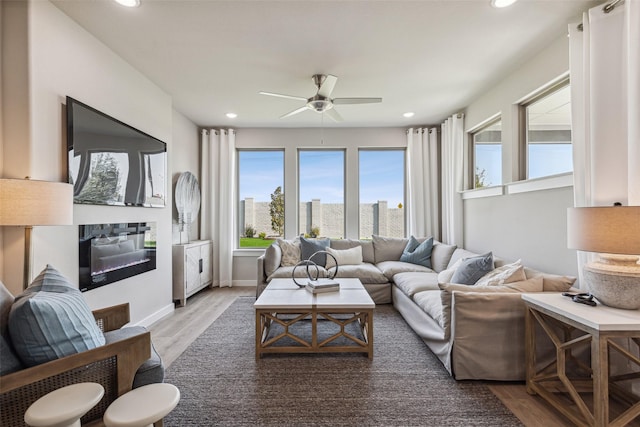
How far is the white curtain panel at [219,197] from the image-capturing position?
16.1ft

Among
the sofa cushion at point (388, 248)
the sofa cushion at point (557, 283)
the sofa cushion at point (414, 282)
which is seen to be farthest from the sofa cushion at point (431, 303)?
the sofa cushion at point (388, 248)

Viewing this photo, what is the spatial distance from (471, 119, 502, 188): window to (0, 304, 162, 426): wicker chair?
379 centimetres

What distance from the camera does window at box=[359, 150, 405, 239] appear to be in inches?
206

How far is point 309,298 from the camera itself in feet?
8.70

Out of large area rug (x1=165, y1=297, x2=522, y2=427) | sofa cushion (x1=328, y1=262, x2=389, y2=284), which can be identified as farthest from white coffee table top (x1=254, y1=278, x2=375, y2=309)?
sofa cushion (x1=328, y1=262, x2=389, y2=284)

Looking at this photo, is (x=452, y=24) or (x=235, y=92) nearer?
(x=452, y=24)

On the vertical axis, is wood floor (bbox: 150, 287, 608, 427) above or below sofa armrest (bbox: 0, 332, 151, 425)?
below

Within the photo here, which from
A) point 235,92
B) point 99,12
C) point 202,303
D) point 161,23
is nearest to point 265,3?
point 161,23

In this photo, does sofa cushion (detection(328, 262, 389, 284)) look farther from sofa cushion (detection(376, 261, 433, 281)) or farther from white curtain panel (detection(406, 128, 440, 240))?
white curtain panel (detection(406, 128, 440, 240))

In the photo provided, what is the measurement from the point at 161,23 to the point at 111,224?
171cm

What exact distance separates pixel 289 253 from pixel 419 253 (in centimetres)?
188

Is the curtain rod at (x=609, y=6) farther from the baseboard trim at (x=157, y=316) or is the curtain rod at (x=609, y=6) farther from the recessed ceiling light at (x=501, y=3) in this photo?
the baseboard trim at (x=157, y=316)

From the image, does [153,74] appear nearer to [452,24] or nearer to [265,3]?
[265,3]

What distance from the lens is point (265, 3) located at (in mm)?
2059
